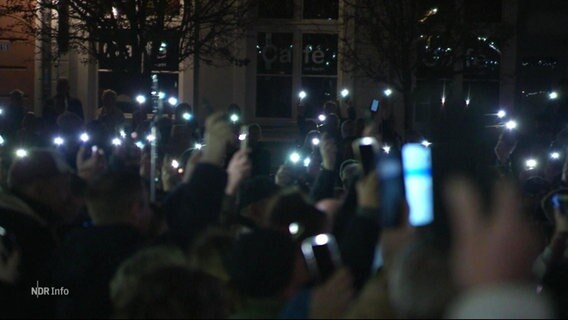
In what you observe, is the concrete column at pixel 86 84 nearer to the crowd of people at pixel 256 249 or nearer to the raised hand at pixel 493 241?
the crowd of people at pixel 256 249

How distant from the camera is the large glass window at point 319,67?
24.3 metres

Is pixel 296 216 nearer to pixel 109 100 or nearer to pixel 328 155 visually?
pixel 328 155

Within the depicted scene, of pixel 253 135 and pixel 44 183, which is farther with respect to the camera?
pixel 253 135

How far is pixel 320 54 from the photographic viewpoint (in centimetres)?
2431

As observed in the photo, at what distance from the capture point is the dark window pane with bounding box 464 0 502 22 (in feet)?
68.1

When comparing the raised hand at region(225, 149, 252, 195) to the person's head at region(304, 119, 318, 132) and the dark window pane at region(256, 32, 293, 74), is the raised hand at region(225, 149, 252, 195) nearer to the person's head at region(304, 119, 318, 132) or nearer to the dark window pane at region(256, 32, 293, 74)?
the person's head at region(304, 119, 318, 132)

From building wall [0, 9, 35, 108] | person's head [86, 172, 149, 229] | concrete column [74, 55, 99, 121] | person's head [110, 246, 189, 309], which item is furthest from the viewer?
concrete column [74, 55, 99, 121]

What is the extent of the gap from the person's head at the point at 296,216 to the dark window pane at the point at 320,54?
2011 centimetres

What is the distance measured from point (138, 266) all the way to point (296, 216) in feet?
2.82

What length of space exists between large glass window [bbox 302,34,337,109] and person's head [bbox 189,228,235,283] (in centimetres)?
2019

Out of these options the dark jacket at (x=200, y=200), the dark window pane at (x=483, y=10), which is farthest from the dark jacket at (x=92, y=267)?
the dark window pane at (x=483, y=10)

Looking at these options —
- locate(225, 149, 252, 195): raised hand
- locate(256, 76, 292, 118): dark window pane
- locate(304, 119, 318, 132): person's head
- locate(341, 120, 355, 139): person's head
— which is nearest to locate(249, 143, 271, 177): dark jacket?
locate(341, 120, 355, 139): person's head

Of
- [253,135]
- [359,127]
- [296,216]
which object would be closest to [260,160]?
[253,135]

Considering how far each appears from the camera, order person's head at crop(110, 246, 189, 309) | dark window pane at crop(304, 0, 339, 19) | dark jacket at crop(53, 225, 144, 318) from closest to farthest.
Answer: person's head at crop(110, 246, 189, 309), dark jacket at crop(53, 225, 144, 318), dark window pane at crop(304, 0, 339, 19)
